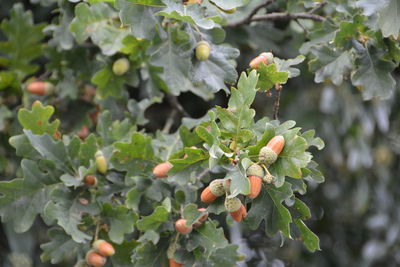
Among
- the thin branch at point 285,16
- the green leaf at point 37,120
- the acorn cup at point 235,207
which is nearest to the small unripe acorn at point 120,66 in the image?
the green leaf at point 37,120

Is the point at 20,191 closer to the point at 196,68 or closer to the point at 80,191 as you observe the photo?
the point at 80,191

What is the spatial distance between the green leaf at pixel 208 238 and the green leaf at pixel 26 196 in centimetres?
40

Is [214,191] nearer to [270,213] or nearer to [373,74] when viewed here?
[270,213]

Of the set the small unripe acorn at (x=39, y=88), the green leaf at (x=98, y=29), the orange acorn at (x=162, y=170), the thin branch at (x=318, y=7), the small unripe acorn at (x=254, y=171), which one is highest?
the small unripe acorn at (x=254, y=171)

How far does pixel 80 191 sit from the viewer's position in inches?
68.0

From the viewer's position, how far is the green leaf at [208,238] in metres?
1.51

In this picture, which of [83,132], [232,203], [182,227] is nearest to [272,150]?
[232,203]

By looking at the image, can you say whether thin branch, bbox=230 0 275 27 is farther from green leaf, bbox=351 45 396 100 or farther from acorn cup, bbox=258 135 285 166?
acorn cup, bbox=258 135 285 166

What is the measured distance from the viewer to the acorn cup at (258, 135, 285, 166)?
130 cm

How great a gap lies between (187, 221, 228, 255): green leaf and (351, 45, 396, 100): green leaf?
0.49 meters

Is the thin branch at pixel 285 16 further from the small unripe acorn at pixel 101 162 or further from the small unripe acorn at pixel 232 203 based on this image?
the small unripe acorn at pixel 232 203

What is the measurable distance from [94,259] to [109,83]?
57cm

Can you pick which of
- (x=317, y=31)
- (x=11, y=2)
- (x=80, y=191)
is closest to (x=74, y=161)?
(x=80, y=191)

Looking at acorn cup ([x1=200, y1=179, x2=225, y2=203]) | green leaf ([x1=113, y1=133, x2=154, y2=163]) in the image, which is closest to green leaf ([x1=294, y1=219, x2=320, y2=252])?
acorn cup ([x1=200, y1=179, x2=225, y2=203])
